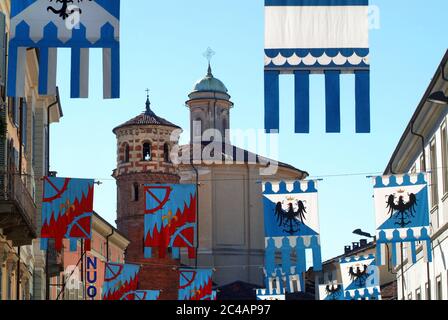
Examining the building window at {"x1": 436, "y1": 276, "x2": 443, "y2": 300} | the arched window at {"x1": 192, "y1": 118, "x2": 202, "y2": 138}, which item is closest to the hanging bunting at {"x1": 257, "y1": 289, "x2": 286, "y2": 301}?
the building window at {"x1": 436, "y1": 276, "x2": 443, "y2": 300}

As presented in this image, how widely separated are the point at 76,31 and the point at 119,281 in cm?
3129

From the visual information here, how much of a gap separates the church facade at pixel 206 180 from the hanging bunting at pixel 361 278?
57080mm

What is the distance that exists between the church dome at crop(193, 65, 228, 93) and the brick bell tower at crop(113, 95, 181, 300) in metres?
16.6

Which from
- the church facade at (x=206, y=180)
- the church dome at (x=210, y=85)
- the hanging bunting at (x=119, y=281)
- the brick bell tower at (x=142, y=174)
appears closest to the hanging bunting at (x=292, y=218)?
the hanging bunting at (x=119, y=281)

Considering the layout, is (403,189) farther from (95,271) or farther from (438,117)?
(95,271)

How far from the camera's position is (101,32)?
23391 millimetres

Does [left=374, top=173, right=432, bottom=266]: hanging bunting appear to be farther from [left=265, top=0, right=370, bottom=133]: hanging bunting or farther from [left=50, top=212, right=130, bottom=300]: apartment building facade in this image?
[left=50, top=212, right=130, bottom=300]: apartment building facade

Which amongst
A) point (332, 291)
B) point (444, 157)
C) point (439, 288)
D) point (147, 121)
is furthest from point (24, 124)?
point (147, 121)

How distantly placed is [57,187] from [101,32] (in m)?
13.5

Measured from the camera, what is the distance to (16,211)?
32.6 metres

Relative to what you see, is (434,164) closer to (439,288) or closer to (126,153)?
(439,288)

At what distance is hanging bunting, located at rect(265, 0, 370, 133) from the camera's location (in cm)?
2377

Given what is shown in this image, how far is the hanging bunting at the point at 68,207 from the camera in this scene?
36219 millimetres
